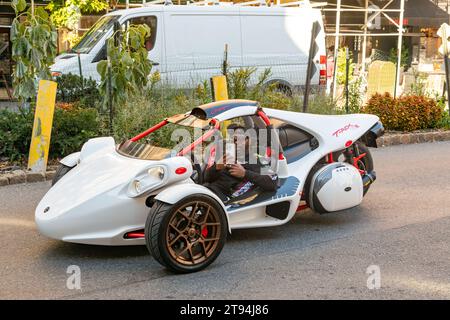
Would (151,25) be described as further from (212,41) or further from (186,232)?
(186,232)

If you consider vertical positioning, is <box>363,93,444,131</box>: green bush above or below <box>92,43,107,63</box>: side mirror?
below

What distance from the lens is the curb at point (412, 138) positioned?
1278cm

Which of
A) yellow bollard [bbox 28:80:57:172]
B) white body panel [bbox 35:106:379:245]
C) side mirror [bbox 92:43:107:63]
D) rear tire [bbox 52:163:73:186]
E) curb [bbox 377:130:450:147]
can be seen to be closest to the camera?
white body panel [bbox 35:106:379:245]

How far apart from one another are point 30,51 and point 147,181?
18.3 ft

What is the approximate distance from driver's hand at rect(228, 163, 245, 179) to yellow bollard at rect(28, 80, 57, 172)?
12.9 ft

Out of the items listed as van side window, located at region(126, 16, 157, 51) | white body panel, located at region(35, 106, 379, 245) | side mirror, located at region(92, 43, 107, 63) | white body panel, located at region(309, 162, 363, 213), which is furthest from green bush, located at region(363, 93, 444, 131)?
white body panel, located at region(35, 106, 379, 245)

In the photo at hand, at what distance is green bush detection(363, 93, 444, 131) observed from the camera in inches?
531

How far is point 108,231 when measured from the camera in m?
5.74

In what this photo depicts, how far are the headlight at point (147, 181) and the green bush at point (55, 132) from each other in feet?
14.2

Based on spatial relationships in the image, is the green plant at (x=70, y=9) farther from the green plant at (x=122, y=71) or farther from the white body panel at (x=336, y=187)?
the white body panel at (x=336, y=187)

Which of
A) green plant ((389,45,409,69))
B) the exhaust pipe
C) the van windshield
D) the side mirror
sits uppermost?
the van windshield

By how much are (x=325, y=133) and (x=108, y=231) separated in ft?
8.10

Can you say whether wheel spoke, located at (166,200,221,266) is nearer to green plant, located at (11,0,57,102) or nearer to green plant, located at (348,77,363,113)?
green plant, located at (11,0,57,102)

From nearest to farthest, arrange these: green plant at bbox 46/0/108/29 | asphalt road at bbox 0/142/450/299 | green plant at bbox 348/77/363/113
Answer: asphalt road at bbox 0/142/450/299
green plant at bbox 348/77/363/113
green plant at bbox 46/0/108/29
